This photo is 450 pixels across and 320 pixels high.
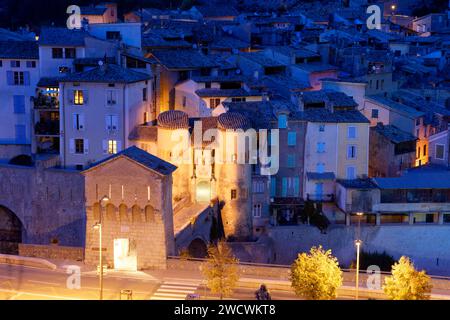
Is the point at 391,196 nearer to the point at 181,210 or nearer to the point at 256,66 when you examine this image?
the point at 181,210

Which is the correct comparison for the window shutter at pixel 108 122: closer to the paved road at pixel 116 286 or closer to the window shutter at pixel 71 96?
the window shutter at pixel 71 96

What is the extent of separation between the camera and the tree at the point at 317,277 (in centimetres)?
3750

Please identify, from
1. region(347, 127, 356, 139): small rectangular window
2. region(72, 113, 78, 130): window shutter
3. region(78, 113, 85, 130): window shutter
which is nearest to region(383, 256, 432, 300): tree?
region(347, 127, 356, 139): small rectangular window

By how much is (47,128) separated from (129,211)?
17.2 metres

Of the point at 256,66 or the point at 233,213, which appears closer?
the point at 233,213

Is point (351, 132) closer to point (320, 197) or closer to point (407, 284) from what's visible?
point (320, 197)

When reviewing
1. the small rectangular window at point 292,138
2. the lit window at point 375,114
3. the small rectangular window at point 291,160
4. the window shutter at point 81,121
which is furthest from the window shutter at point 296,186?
the window shutter at point 81,121

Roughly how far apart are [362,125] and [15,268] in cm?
2431

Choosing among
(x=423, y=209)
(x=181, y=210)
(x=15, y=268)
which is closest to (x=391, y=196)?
(x=423, y=209)

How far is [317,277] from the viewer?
3747 cm

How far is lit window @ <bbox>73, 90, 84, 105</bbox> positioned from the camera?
185 feet

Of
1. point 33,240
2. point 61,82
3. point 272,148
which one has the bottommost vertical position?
point 33,240

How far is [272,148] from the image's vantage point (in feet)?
181

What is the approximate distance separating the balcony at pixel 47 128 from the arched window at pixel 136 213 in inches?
646
